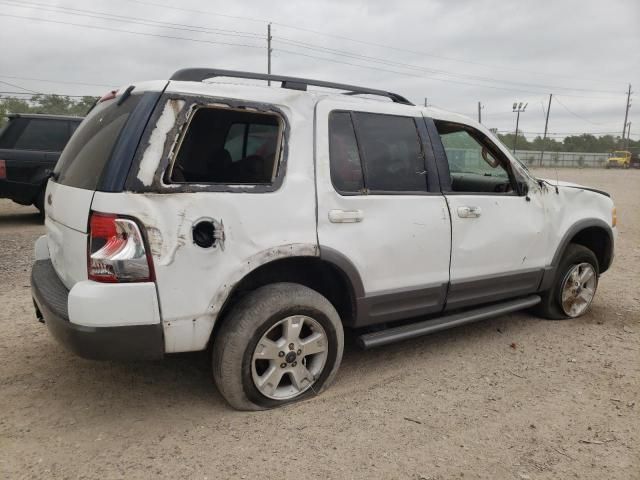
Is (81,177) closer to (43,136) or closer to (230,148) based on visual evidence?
(230,148)

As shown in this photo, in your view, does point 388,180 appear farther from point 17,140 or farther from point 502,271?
point 17,140

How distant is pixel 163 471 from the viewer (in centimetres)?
233

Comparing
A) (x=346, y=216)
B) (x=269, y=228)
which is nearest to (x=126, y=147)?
(x=269, y=228)

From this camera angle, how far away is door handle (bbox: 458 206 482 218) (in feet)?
11.3

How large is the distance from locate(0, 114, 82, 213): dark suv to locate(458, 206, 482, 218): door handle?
7.11 m

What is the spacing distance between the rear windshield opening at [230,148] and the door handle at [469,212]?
1.40 meters

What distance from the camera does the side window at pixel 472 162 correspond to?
12.1ft

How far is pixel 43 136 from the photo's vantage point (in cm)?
843

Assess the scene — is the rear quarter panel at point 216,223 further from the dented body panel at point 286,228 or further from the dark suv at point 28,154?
the dark suv at point 28,154

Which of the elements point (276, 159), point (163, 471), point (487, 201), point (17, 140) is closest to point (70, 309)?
point (163, 471)

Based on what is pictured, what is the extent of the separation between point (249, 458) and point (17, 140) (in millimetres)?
7945

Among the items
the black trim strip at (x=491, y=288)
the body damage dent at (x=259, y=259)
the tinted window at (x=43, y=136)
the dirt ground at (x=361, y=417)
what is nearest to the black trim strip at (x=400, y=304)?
the black trim strip at (x=491, y=288)

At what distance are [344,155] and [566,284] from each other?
263 centimetres

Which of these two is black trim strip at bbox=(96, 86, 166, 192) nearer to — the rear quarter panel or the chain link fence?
the rear quarter panel
